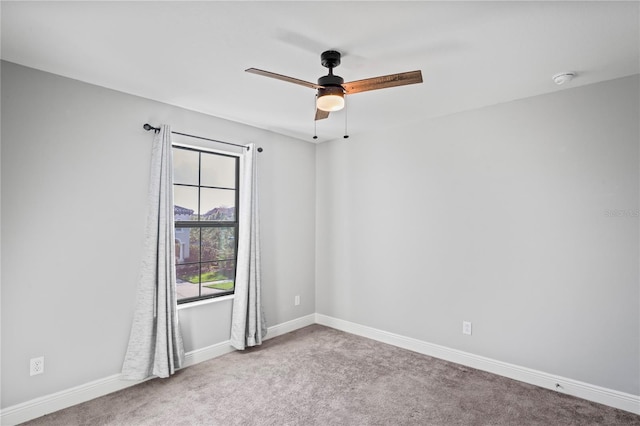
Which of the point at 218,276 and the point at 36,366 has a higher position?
the point at 218,276

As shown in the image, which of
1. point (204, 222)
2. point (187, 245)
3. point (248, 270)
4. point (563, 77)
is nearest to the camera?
point (563, 77)

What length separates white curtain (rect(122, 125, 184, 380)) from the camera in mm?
2918

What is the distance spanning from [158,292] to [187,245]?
628 millimetres

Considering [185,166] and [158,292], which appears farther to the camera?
[185,166]

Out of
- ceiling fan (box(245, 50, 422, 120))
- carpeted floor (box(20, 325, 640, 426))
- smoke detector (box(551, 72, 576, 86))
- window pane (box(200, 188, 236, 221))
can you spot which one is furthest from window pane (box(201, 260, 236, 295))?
smoke detector (box(551, 72, 576, 86))

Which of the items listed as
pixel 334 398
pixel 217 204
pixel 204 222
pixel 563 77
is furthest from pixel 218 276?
pixel 563 77

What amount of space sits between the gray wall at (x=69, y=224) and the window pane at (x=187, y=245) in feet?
1.56

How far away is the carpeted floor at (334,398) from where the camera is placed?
2.44 meters

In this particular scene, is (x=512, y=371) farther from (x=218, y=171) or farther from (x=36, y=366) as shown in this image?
(x=36, y=366)

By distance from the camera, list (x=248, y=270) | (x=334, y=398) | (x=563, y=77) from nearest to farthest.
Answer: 1. (x=563, y=77)
2. (x=334, y=398)
3. (x=248, y=270)

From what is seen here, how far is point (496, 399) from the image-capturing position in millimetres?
2707

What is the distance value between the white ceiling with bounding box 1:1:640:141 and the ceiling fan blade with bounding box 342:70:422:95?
0.24m

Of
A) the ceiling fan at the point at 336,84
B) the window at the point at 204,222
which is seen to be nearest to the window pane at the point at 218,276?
the window at the point at 204,222

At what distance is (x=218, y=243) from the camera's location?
378cm
